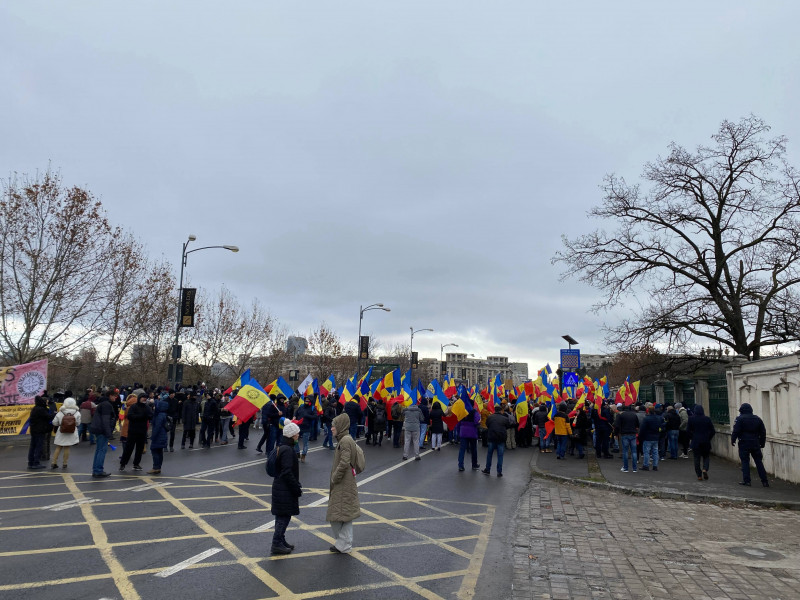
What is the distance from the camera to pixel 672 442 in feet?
53.5

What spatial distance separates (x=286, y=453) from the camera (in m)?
6.57

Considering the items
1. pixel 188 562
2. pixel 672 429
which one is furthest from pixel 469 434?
pixel 188 562

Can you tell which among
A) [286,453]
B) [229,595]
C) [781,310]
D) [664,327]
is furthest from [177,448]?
[781,310]

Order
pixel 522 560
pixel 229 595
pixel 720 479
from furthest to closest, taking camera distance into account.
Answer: pixel 720 479
pixel 522 560
pixel 229 595

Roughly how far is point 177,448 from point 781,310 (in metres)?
22.4

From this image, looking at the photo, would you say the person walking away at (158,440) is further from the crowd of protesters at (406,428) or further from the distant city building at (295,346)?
the distant city building at (295,346)

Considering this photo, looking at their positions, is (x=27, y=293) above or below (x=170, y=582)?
above

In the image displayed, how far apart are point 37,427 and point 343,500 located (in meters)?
9.36

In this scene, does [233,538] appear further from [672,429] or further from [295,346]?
[295,346]

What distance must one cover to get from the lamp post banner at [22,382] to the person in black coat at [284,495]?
12.3 metres

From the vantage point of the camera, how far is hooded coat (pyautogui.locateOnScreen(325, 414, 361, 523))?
655 centimetres

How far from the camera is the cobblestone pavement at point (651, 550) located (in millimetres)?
5613

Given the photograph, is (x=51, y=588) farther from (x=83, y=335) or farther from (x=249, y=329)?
(x=249, y=329)

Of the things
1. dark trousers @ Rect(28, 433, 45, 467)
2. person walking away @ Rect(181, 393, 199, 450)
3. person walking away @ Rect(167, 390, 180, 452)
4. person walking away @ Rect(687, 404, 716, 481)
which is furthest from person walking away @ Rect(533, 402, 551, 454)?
dark trousers @ Rect(28, 433, 45, 467)
